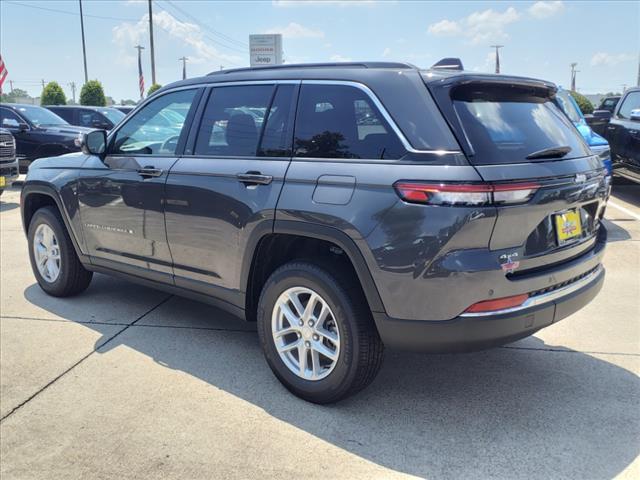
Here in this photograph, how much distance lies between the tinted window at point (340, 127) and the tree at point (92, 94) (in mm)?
30178

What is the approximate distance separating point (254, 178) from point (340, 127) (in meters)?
0.62

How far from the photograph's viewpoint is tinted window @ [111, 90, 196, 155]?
4.05m

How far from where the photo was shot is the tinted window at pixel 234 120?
3520 mm

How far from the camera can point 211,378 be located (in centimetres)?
361

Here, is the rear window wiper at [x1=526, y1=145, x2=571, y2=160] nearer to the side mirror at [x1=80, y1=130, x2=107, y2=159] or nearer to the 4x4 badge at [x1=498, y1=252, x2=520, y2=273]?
the 4x4 badge at [x1=498, y1=252, x2=520, y2=273]

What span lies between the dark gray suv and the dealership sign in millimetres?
23692

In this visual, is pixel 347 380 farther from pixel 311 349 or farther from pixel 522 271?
pixel 522 271

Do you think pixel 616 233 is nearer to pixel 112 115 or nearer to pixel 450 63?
pixel 450 63

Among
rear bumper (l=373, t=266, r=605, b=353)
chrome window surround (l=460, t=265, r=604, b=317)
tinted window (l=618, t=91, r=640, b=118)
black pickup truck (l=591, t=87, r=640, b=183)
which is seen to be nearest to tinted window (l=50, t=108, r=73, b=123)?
Answer: black pickup truck (l=591, t=87, r=640, b=183)

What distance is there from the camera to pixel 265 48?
26.8m

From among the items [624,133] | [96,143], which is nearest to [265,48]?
[624,133]

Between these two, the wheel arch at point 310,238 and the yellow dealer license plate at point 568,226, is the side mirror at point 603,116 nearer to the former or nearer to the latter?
the yellow dealer license plate at point 568,226

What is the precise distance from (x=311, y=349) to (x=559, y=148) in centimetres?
173

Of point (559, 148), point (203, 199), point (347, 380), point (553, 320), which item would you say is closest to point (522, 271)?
point (553, 320)
